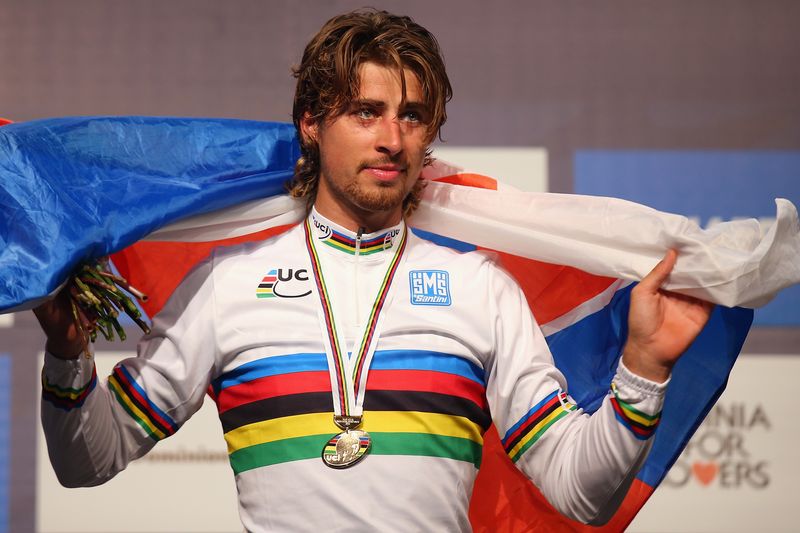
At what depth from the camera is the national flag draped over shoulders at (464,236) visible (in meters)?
1.77

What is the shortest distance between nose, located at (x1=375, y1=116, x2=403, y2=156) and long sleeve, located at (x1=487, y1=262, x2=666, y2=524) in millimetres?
312

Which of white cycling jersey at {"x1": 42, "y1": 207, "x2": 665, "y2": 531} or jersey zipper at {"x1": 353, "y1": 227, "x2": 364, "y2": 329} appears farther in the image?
jersey zipper at {"x1": 353, "y1": 227, "x2": 364, "y2": 329}

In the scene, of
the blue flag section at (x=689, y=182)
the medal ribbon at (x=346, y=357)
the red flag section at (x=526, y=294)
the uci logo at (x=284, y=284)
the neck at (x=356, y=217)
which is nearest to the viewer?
the medal ribbon at (x=346, y=357)

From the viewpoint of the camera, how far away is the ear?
2088 mm

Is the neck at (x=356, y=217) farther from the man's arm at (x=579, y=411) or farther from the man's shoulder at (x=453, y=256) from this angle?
the man's arm at (x=579, y=411)

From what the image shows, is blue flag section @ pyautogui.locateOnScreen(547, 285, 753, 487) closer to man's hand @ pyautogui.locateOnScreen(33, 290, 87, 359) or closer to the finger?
the finger

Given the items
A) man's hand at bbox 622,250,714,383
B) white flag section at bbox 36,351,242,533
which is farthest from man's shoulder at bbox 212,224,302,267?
white flag section at bbox 36,351,242,533

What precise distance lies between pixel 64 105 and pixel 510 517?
1763mm

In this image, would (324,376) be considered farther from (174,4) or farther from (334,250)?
(174,4)

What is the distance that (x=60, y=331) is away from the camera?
171cm

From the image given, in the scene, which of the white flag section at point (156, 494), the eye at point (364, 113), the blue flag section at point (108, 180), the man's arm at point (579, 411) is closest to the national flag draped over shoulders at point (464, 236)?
the blue flag section at point (108, 180)

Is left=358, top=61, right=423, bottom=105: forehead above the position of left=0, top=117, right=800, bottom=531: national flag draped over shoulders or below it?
above

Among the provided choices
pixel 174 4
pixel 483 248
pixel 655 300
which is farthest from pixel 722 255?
pixel 174 4

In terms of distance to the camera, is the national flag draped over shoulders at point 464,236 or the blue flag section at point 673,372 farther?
the blue flag section at point 673,372
